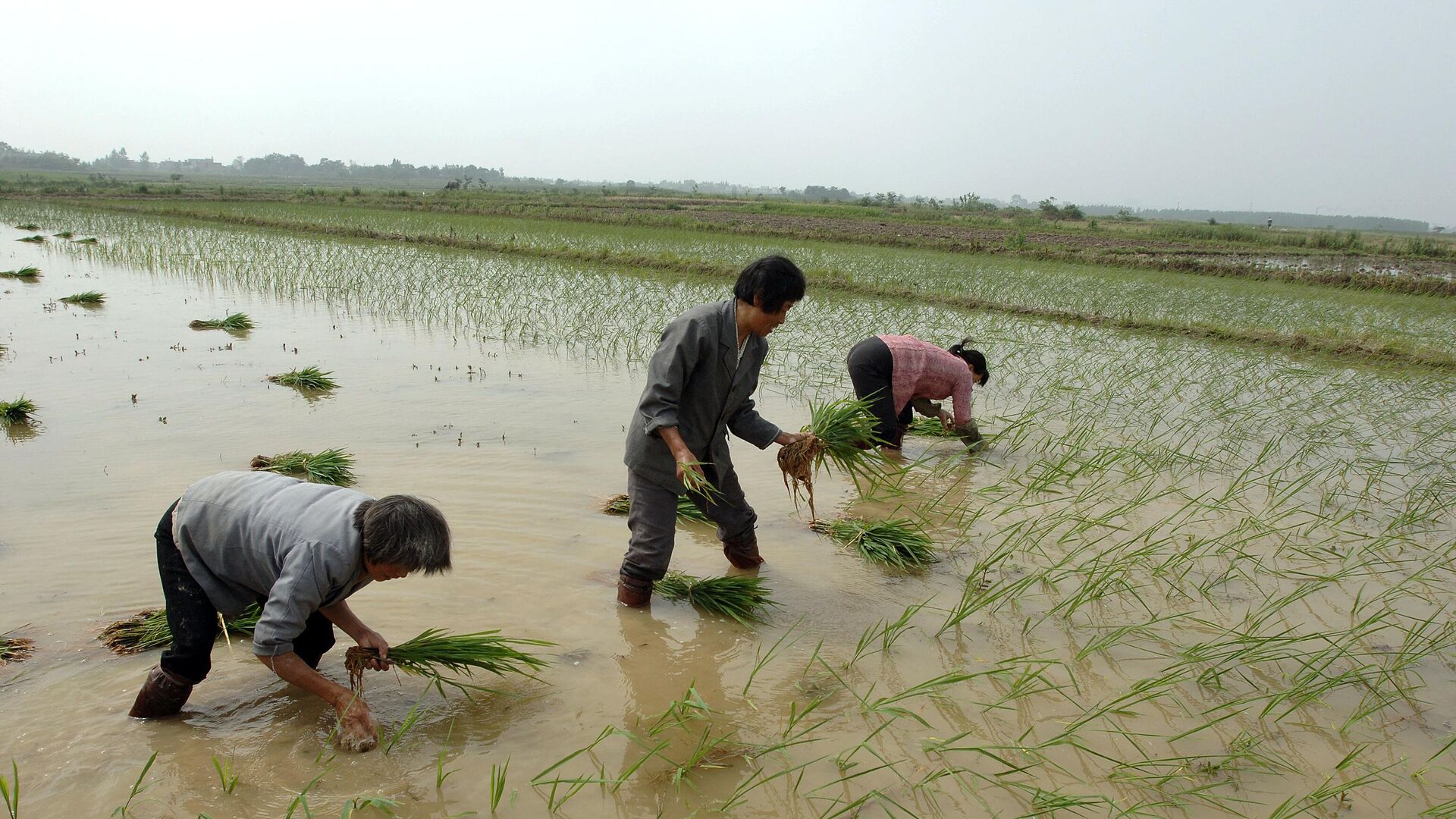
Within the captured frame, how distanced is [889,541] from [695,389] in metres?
1.16

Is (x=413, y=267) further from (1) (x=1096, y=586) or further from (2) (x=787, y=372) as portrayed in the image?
(1) (x=1096, y=586)

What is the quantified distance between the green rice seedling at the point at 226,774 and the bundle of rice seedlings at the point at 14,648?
863mm

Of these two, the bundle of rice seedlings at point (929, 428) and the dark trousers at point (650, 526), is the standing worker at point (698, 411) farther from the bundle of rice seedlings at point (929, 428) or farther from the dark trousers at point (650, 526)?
the bundle of rice seedlings at point (929, 428)

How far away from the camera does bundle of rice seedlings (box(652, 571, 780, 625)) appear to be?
9.25ft

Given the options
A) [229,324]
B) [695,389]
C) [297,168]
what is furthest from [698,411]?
[297,168]

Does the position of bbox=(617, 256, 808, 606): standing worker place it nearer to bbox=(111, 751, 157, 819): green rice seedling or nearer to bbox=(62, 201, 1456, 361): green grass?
bbox=(111, 751, 157, 819): green rice seedling

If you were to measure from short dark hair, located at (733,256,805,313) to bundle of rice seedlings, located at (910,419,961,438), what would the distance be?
2310 mm

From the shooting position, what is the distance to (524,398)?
552 cm

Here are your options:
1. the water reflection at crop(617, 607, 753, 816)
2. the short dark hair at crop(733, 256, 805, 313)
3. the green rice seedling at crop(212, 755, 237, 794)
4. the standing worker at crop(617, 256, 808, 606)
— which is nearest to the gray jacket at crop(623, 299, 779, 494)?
the standing worker at crop(617, 256, 808, 606)

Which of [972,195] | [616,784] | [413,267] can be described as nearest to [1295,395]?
[616,784]

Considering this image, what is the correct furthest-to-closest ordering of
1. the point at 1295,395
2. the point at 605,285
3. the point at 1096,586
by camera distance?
1. the point at 605,285
2. the point at 1295,395
3. the point at 1096,586

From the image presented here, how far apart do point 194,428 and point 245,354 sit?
206 cm

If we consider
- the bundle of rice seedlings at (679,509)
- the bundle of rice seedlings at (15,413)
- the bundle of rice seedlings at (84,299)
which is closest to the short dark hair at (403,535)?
the bundle of rice seedlings at (679,509)

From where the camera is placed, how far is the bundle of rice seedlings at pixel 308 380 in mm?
5465
